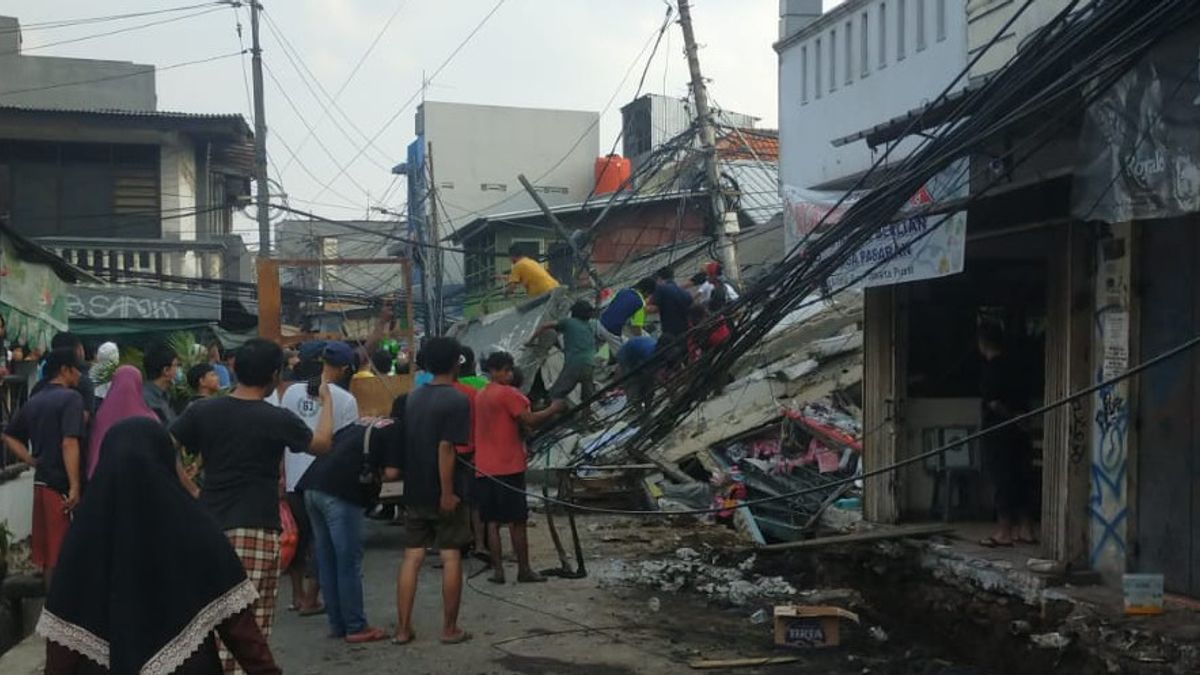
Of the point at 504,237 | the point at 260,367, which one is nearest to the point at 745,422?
the point at 260,367

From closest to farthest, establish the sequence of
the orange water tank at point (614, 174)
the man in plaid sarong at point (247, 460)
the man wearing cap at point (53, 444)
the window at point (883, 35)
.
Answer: the man in plaid sarong at point (247, 460) < the man wearing cap at point (53, 444) < the window at point (883, 35) < the orange water tank at point (614, 174)

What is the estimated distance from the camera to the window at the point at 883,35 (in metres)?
20.2

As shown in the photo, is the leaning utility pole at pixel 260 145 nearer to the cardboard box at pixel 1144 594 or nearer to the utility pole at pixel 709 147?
the utility pole at pixel 709 147

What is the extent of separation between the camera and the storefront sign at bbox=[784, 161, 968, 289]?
23.8 ft

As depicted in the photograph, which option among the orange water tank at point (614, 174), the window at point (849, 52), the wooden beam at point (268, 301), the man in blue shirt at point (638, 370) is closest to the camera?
the man in blue shirt at point (638, 370)

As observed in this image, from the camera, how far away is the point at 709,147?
18.6 metres

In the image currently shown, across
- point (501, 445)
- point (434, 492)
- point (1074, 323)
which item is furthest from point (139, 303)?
point (1074, 323)

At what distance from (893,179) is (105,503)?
13.5 ft

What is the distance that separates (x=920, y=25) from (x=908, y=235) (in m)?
12.7

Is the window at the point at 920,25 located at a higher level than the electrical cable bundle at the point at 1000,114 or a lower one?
higher

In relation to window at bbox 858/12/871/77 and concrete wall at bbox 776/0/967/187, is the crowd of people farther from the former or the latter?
Result: window at bbox 858/12/871/77

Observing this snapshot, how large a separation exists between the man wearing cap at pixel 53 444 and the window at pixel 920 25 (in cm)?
1531

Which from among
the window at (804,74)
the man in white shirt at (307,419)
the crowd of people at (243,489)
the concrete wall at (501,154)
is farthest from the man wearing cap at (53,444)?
the concrete wall at (501,154)

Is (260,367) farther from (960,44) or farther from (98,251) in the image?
(98,251)
